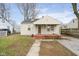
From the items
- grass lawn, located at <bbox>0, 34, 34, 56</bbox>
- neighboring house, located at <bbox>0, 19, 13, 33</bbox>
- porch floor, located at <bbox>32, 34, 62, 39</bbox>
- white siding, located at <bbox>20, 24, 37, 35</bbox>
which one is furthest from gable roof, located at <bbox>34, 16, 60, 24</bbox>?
neighboring house, located at <bbox>0, 19, 13, 33</bbox>

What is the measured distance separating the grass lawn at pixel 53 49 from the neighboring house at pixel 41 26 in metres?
0.21

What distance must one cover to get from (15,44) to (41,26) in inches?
21.5

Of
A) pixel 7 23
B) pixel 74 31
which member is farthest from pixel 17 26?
pixel 74 31

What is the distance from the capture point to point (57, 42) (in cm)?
552

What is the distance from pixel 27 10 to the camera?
549cm

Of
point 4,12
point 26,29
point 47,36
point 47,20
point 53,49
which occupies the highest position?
point 4,12

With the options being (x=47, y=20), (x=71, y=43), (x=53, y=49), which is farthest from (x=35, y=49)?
(x=71, y=43)

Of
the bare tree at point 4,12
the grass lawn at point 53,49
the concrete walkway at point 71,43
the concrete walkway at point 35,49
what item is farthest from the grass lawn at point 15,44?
the concrete walkway at point 71,43

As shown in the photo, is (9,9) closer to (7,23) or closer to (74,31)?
(7,23)

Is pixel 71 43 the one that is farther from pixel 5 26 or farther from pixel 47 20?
pixel 5 26

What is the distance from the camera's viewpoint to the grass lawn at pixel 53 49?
5355 millimetres

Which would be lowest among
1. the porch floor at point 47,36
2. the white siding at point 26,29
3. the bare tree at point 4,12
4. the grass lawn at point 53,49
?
the grass lawn at point 53,49

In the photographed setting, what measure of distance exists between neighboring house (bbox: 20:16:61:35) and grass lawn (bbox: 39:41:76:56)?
0.68 feet

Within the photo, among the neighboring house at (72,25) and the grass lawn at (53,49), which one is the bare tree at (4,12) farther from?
the neighboring house at (72,25)
